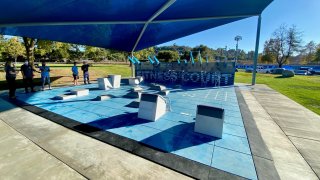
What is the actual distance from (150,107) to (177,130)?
4.90ft

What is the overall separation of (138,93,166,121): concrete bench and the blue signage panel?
35.2ft

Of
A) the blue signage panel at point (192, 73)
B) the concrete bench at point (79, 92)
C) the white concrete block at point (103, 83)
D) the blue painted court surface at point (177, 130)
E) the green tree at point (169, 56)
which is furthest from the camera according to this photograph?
the green tree at point (169, 56)

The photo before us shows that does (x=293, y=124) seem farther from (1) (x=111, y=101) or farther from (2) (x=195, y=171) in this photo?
(1) (x=111, y=101)

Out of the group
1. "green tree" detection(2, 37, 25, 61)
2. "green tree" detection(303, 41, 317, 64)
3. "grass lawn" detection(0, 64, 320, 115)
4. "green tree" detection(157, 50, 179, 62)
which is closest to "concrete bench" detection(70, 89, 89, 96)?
"grass lawn" detection(0, 64, 320, 115)

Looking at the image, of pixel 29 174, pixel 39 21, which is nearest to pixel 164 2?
pixel 39 21

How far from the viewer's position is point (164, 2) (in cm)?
826

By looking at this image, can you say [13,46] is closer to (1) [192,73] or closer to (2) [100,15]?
(2) [100,15]

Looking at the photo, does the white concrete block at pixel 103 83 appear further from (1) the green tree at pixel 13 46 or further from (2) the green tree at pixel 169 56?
(2) the green tree at pixel 169 56

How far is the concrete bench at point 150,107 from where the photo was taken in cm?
627

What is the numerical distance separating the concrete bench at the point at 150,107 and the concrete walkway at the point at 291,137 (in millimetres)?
3609

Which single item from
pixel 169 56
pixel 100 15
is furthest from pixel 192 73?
pixel 169 56

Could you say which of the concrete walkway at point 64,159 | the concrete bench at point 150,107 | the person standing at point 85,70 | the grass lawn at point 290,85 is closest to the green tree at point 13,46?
the grass lawn at point 290,85

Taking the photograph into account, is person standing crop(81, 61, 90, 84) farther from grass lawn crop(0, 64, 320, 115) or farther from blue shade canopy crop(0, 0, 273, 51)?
blue shade canopy crop(0, 0, 273, 51)

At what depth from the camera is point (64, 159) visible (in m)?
3.78
